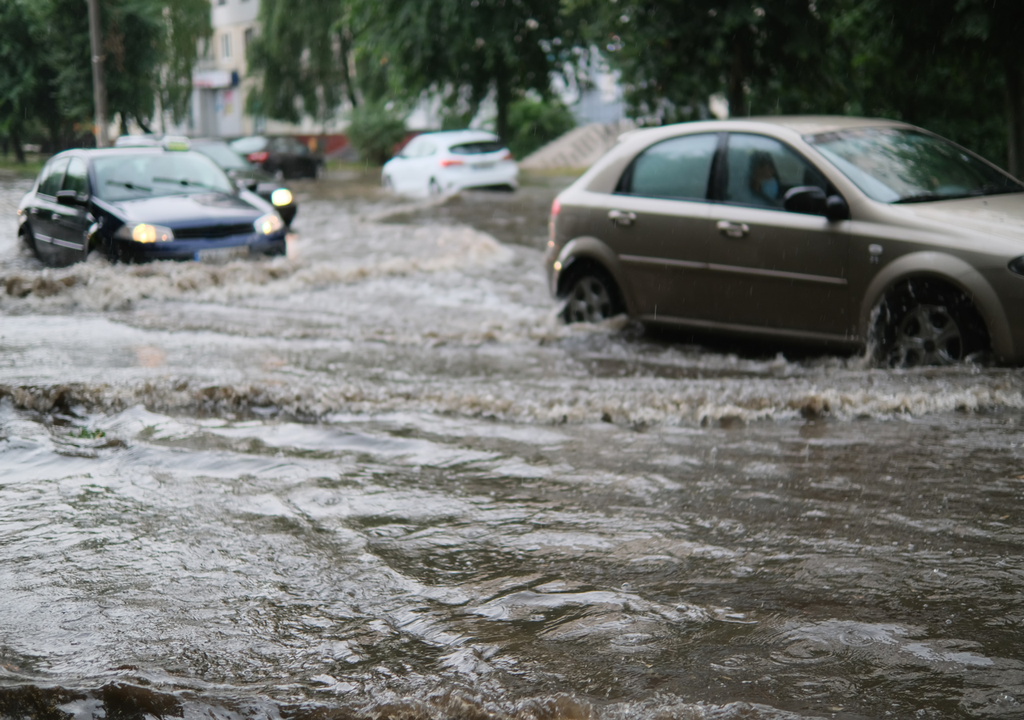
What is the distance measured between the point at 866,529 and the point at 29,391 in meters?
4.93

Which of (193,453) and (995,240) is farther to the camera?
(995,240)

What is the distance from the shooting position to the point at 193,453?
5457 millimetres

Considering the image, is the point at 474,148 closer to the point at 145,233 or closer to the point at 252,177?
the point at 252,177

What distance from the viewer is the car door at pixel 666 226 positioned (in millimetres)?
7609

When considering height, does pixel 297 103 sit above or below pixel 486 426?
above

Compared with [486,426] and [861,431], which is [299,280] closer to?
[486,426]

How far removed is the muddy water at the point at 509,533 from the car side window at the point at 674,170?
1.09 metres

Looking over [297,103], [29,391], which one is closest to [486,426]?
[29,391]

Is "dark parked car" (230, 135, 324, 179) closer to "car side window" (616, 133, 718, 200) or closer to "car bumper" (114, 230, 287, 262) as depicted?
"car bumper" (114, 230, 287, 262)

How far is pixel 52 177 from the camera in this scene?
13.6 meters

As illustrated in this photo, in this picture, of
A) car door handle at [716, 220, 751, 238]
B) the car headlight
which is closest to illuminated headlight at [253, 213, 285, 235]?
the car headlight

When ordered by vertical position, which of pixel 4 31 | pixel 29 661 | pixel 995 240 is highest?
pixel 4 31

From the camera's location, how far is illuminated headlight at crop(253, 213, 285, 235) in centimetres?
1248

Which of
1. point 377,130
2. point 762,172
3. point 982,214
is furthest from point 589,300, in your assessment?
point 377,130
